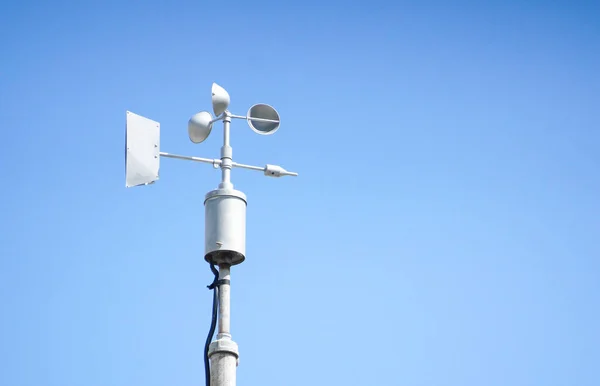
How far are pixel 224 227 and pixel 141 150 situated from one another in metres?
1.72

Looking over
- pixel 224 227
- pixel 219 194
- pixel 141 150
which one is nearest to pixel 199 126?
pixel 141 150

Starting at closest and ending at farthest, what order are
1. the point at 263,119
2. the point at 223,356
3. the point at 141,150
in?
the point at 223,356
the point at 141,150
the point at 263,119

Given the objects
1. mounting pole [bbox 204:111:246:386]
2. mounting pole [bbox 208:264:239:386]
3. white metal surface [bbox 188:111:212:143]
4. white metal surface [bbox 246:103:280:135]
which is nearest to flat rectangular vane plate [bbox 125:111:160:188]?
white metal surface [bbox 188:111:212:143]

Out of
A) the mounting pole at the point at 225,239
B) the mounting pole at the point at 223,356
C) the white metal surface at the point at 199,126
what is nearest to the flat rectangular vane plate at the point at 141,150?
the white metal surface at the point at 199,126

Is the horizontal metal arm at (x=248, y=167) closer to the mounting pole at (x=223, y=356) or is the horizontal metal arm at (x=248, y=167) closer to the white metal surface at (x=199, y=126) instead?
the white metal surface at (x=199, y=126)

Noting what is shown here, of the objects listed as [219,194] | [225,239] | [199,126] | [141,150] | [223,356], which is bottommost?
[223,356]

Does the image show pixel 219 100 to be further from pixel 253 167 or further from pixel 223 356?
pixel 223 356

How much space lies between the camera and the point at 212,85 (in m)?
10.8

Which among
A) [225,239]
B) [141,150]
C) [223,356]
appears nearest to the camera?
[223,356]

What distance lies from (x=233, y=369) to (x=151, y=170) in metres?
2.79

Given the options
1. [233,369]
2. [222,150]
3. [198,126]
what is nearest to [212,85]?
[198,126]

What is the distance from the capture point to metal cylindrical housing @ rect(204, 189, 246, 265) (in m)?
9.21

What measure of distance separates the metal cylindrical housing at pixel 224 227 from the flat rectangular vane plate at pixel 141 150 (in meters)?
1.08

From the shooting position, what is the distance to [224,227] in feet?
30.5
